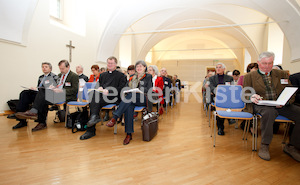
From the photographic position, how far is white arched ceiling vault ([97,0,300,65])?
594 centimetres

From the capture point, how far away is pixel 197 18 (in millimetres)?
10547

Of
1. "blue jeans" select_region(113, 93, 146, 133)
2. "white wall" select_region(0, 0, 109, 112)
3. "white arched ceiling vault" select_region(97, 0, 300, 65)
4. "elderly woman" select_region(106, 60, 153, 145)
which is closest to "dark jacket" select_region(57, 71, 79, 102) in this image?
"elderly woman" select_region(106, 60, 153, 145)

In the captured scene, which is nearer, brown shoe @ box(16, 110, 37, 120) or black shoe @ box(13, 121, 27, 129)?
brown shoe @ box(16, 110, 37, 120)

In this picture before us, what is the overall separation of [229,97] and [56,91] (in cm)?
325

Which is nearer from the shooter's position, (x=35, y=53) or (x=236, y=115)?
(x=236, y=115)

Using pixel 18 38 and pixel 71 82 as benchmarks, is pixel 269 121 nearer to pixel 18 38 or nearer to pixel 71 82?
pixel 71 82

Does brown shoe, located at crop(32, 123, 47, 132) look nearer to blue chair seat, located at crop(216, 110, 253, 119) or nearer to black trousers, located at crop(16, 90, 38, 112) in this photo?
black trousers, located at crop(16, 90, 38, 112)

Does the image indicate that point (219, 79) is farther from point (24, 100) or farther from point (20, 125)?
point (20, 125)

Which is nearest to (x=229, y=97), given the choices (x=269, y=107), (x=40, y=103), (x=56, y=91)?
(x=269, y=107)

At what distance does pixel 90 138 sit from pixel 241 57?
52.0ft

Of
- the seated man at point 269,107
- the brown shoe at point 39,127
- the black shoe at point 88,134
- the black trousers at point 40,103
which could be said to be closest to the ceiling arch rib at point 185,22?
the seated man at point 269,107

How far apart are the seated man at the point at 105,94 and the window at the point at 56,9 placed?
4.96 m

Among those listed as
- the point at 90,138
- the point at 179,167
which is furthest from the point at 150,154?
the point at 90,138

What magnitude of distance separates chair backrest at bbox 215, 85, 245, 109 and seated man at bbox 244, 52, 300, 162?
0.81ft
